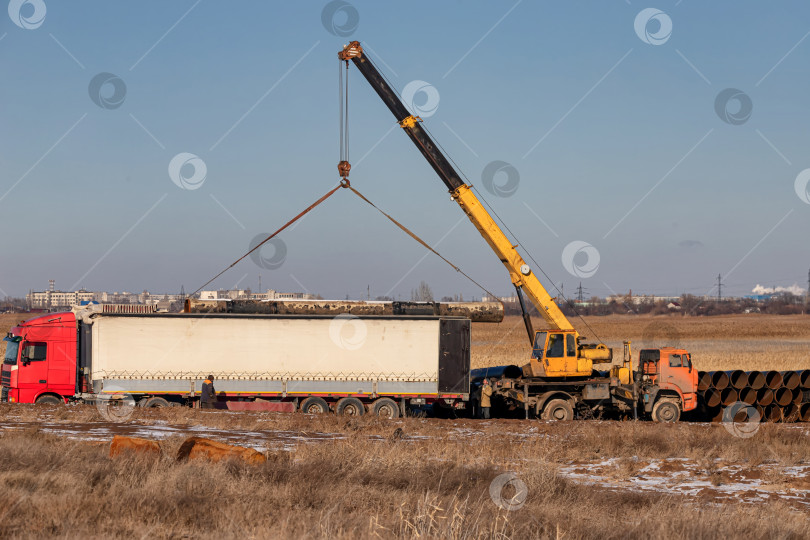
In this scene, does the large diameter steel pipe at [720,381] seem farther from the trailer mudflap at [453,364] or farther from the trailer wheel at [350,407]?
the trailer wheel at [350,407]

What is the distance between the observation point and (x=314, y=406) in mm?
25547

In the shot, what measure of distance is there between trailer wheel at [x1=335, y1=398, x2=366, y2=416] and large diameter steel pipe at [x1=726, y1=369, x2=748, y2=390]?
13.5 metres

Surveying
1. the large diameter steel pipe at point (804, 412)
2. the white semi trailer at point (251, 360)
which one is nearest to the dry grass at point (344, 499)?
the white semi trailer at point (251, 360)

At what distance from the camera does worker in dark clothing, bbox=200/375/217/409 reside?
2462 centimetres

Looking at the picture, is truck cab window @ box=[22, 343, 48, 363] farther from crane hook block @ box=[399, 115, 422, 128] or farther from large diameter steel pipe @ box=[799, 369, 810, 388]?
large diameter steel pipe @ box=[799, 369, 810, 388]

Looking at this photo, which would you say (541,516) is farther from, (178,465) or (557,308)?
(557,308)

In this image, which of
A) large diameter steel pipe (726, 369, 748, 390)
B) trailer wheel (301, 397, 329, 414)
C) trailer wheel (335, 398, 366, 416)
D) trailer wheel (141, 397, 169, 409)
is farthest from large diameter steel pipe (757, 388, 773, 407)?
trailer wheel (141, 397, 169, 409)

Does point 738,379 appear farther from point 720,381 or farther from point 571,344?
point 571,344

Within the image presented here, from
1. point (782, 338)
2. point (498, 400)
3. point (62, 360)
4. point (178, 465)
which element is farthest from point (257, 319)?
point (782, 338)

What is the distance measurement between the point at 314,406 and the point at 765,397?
16.1 metres

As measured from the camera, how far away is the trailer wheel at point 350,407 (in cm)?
2553

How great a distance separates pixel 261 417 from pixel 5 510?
14.3 metres

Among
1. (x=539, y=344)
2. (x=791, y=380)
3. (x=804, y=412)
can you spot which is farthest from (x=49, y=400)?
(x=804, y=412)

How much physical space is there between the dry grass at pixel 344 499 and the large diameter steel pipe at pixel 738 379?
34.1 feet
